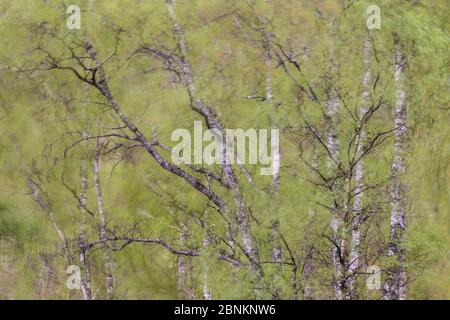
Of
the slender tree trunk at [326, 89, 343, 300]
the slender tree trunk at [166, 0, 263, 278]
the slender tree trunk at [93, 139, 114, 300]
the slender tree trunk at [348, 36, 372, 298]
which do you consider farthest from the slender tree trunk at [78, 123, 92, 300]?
the slender tree trunk at [348, 36, 372, 298]

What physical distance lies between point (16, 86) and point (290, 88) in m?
5.64

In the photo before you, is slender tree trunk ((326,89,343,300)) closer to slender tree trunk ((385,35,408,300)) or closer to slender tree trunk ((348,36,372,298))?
slender tree trunk ((348,36,372,298))

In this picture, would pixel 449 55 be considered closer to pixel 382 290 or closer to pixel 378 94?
pixel 378 94

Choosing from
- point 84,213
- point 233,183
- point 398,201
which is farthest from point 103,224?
point 398,201

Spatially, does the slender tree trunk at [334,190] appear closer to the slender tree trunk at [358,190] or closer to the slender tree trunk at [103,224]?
the slender tree trunk at [358,190]

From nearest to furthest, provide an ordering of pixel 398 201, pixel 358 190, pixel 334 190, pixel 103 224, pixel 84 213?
pixel 334 190 < pixel 358 190 < pixel 398 201 < pixel 103 224 < pixel 84 213

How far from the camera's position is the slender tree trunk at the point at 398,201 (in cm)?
1091

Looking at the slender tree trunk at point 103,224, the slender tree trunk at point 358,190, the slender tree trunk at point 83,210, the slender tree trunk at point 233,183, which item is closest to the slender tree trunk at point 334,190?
the slender tree trunk at point 358,190

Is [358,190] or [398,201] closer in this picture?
[358,190]

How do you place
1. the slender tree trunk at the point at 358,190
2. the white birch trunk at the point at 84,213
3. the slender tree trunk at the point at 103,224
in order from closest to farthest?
the slender tree trunk at the point at 358,190
the white birch trunk at the point at 84,213
the slender tree trunk at the point at 103,224

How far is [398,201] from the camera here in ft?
36.8

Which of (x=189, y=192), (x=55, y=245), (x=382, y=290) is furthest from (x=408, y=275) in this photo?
(x=55, y=245)

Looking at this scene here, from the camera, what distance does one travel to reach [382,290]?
11.2 m

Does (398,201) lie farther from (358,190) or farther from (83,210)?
(83,210)
